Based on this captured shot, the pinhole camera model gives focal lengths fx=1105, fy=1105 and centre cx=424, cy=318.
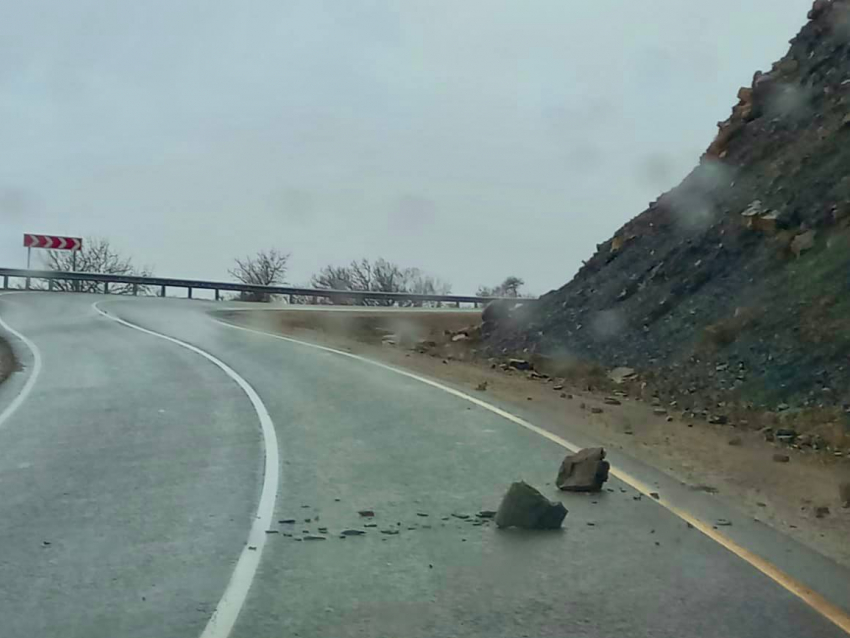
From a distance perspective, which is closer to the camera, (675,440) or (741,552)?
(741,552)

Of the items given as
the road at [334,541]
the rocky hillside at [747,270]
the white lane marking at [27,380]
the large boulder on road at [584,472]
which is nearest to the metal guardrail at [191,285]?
the white lane marking at [27,380]

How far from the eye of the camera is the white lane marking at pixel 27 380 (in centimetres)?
1598

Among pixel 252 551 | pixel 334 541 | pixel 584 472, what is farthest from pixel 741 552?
pixel 252 551

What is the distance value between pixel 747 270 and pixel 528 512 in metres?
14.0

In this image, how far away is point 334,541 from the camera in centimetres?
826

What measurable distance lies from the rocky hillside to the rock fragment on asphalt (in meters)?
7.52

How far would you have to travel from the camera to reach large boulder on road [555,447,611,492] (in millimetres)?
10273

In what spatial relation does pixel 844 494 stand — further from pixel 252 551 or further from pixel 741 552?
pixel 252 551

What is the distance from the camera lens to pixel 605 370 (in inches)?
837

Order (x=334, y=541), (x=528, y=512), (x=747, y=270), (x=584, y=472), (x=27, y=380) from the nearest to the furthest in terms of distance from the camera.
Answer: (x=334, y=541) < (x=528, y=512) < (x=584, y=472) < (x=27, y=380) < (x=747, y=270)

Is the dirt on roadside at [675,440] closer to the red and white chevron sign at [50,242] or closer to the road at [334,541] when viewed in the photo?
the road at [334,541]

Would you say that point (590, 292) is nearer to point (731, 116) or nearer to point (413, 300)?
point (731, 116)

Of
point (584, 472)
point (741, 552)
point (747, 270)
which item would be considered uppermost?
point (747, 270)

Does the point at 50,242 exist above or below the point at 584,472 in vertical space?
above
